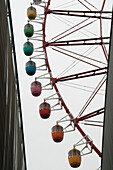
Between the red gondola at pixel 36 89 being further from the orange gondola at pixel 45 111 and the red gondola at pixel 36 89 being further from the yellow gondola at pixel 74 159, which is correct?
the yellow gondola at pixel 74 159

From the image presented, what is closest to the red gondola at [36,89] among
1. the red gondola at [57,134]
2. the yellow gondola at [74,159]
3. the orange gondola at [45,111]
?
the orange gondola at [45,111]

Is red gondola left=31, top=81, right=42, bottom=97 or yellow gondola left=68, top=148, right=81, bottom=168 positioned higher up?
red gondola left=31, top=81, right=42, bottom=97

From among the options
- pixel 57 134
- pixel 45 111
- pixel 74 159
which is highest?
pixel 45 111

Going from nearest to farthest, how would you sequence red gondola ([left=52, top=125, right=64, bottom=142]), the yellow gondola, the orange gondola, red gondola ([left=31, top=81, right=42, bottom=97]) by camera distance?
the yellow gondola → red gondola ([left=52, top=125, right=64, bottom=142]) → the orange gondola → red gondola ([left=31, top=81, right=42, bottom=97])

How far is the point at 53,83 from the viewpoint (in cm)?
1598

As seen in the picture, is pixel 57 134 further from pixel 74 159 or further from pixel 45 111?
pixel 45 111

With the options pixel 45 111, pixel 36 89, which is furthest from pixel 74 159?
pixel 36 89

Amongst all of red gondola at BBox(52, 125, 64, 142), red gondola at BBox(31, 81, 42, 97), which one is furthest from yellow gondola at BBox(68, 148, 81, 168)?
red gondola at BBox(31, 81, 42, 97)

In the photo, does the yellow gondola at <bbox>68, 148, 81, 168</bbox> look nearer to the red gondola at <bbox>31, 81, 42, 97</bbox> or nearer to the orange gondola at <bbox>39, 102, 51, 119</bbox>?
the orange gondola at <bbox>39, 102, 51, 119</bbox>

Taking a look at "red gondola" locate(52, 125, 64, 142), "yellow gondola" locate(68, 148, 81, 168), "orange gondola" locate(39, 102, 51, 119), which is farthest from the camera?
"orange gondola" locate(39, 102, 51, 119)

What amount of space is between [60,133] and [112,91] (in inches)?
334

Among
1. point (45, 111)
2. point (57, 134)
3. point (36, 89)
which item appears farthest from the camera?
point (36, 89)

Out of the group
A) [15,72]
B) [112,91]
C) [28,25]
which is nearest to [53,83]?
[15,72]

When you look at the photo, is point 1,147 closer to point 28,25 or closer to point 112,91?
point 112,91
